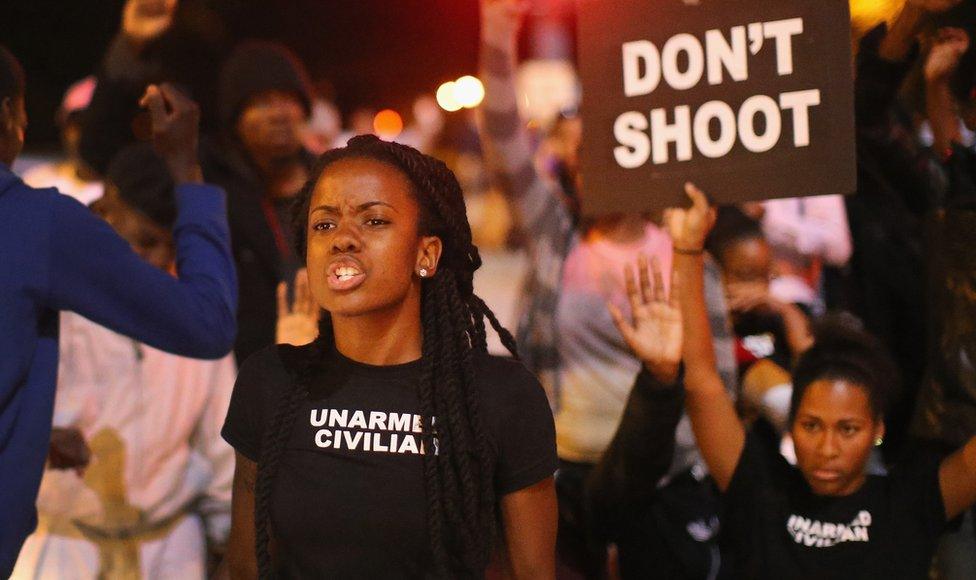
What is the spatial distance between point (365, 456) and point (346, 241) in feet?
1.44

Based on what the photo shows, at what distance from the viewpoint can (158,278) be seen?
112 inches

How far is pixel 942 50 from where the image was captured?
11.6ft

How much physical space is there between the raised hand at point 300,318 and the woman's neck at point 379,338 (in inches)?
47.4

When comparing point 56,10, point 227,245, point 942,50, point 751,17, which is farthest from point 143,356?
point 56,10

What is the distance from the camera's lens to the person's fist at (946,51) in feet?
11.5

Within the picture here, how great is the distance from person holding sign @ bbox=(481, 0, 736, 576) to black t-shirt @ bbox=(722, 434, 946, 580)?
0.48 metres

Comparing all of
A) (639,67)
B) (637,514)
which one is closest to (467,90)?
(637,514)

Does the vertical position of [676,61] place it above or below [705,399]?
above

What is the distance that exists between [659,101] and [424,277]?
1.05m

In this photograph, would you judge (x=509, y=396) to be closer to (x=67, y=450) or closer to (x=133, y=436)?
(x=67, y=450)

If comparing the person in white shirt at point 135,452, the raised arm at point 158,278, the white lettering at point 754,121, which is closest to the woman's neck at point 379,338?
the raised arm at point 158,278

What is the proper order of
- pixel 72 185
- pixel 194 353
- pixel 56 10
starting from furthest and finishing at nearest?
1. pixel 56 10
2. pixel 72 185
3. pixel 194 353

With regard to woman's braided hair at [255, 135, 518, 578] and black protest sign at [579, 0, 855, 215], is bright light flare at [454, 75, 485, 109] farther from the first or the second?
woman's braided hair at [255, 135, 518, 578]

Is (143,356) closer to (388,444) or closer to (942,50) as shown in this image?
(388,444)
